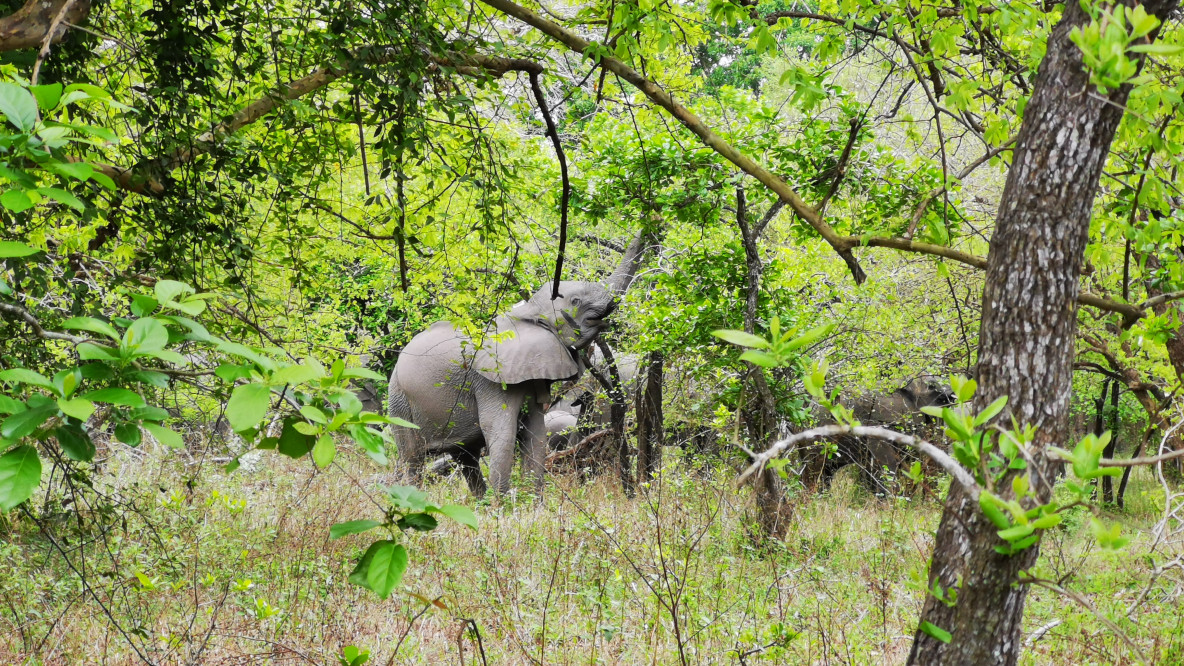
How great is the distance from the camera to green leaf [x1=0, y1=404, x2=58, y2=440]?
115 cm

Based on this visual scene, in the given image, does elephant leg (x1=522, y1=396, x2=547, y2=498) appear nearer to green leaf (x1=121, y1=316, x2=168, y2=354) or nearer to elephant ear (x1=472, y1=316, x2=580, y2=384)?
elephant ear (x1=472, y1=316, x2=580, y2=384)

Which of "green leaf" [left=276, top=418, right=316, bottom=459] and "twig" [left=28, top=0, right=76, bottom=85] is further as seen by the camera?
"twig" [left=28, top=0, right=76, bottom=85]

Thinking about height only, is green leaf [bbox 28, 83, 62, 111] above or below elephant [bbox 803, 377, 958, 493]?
above

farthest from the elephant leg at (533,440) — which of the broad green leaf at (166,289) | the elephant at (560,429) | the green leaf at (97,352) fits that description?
the green leaf at (97,352)

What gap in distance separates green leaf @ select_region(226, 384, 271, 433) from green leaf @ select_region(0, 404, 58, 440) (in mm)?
236

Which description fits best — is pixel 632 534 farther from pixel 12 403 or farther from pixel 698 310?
pixel 12 403

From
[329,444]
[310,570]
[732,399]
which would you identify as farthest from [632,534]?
[329,444]

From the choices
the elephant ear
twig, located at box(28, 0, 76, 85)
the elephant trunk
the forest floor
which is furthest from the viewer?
the elephant trunk

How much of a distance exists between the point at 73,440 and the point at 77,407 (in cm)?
18

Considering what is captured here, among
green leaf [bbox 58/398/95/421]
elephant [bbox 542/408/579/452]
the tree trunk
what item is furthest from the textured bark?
elephant [bbox 542/408/579/452]

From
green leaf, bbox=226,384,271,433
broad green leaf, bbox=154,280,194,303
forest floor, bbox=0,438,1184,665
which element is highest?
broad green leaf, bbox=154,280,194,303

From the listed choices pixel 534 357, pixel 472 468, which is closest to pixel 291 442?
pixel 534 357

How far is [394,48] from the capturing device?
323 cm

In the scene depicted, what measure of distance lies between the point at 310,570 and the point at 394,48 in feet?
10.5
